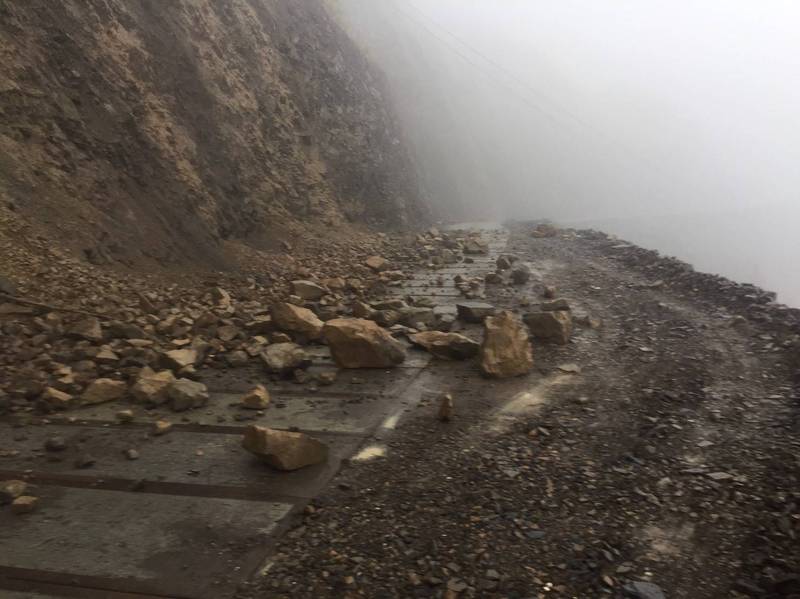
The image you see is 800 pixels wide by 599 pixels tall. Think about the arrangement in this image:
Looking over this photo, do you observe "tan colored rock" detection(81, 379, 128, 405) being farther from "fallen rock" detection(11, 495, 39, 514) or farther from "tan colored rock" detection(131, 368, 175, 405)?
"fallen rock" detection(11, 495, 39, 514)

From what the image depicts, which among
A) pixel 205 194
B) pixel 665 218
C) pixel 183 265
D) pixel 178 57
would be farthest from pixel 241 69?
pixel 665 218

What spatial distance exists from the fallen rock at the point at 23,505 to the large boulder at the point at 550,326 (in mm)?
4766

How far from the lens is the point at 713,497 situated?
3.48m

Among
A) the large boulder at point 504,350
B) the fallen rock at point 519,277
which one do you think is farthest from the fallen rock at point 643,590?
the fallen rock at point 519,277

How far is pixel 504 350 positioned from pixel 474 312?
1.82m

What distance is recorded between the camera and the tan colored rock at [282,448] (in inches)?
150

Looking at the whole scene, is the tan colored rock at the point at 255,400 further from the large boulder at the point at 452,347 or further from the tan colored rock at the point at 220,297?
the tan colored rock at the point at 220,297

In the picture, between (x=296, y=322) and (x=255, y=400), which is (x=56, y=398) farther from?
(x=296, y=322)

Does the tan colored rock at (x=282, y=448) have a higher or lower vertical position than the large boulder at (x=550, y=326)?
lower

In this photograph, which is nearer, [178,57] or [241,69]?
[178,57]

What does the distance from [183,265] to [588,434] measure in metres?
5.53

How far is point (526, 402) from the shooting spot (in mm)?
4941

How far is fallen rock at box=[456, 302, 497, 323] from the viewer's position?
7371mm

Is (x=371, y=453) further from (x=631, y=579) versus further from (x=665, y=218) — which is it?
(x=665, y=218)
